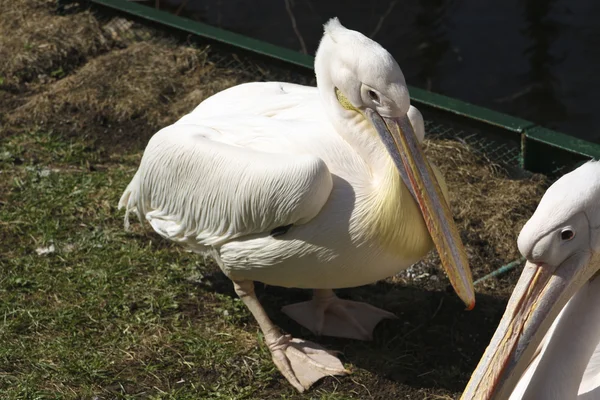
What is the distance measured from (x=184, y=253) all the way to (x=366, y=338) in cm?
114

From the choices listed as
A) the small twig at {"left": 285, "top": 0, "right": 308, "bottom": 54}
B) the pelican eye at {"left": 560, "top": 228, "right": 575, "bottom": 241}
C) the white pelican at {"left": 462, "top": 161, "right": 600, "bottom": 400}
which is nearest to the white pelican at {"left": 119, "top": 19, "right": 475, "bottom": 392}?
the white pelican at {"left": 462, "top": 161, "right": 600, "bottom": 400}

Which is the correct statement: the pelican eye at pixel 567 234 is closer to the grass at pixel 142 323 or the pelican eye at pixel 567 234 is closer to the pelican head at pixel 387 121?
the pelican head at pixel 387 121

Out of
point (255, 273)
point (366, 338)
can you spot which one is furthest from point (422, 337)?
point (255, 273)

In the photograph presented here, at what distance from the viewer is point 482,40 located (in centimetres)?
802

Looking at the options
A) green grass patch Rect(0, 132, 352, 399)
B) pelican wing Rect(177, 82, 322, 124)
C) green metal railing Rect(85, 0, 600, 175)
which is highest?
pelican wing Rect(177, 82, 322, 124)

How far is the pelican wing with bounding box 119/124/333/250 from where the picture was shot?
3.88 m

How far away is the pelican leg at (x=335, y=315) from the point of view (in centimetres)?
447

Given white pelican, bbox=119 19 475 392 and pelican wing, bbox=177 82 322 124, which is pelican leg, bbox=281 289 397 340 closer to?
white pelican, bbox=119 19 475 392

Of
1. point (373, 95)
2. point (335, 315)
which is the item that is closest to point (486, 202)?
point (335, 315)

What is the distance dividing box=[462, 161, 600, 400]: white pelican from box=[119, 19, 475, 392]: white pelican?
1.97 feet

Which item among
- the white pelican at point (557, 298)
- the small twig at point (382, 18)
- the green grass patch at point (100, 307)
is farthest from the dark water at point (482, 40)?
the white pelican at point (557, 298)

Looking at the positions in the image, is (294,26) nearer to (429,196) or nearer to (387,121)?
(387,121)

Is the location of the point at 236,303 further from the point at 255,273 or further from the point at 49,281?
the point at 49,281

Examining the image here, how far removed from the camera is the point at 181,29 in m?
6.66
